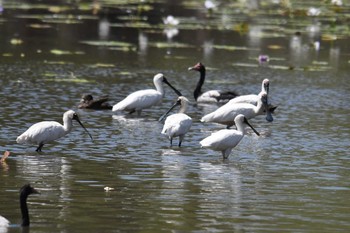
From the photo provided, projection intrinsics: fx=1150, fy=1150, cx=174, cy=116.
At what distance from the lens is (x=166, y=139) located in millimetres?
18188

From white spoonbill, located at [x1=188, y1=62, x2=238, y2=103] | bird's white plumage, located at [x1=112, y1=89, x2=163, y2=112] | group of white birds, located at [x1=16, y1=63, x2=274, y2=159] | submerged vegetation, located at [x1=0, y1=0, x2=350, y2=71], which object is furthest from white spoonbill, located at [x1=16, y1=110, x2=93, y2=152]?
submerged vegetation, located at [x1=0, y1=0, x2=350, y2=71]

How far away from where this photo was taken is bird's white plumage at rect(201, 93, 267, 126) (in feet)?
63.7

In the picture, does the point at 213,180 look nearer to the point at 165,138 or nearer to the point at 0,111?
the point at 165,138

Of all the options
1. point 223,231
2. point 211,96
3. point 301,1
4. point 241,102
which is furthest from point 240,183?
point 301,1

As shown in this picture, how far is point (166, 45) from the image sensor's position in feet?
102

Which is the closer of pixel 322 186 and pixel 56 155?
pixel 322 186

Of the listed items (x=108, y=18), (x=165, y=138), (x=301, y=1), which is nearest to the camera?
(x=165, y=138)

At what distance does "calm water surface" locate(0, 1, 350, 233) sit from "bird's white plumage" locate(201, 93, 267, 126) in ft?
0.92

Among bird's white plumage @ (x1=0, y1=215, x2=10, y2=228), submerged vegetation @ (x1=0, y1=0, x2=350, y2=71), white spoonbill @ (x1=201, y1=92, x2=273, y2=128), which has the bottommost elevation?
submerged vegetation @ (x1=0, y1=0, x2=350, y2=71)

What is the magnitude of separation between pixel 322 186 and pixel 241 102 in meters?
6.74

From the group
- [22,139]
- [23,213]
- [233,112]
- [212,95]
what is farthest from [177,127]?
[23,213]

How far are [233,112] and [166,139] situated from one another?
5.85ft

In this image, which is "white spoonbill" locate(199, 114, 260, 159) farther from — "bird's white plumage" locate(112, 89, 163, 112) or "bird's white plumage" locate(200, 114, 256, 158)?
"bird's white plumage" locate(112, 89, 163, 112)

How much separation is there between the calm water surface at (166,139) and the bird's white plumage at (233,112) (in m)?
0.28
